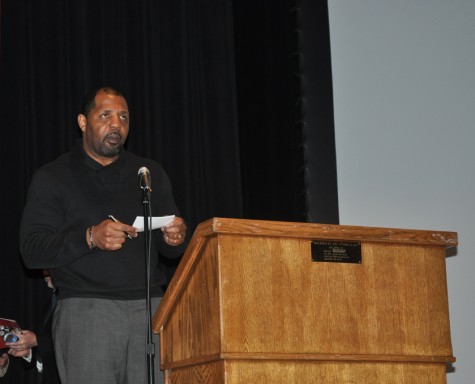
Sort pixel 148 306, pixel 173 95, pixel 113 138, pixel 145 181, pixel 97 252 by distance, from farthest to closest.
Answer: pixel 173 95, pixel 113 138, pixel 97 252, pixel 145 181, pixel 148 306

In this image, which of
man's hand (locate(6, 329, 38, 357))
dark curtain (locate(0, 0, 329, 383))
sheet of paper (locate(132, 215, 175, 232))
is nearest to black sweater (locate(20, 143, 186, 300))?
sheet of paper (locate(132, 215, 175, 232))

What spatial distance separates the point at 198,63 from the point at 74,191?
6.11 feet

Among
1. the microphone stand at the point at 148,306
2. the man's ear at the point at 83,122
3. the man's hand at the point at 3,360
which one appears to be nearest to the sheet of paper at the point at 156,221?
the microphone stand at the point at 148,306

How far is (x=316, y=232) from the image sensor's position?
8.50 ft

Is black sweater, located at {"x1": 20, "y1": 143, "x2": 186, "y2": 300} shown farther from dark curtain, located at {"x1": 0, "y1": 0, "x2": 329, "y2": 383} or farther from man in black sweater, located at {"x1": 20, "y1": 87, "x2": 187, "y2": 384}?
dark curtain, located at {"x1": 0, "y1": 0, "x2": 329, "y2": 383}

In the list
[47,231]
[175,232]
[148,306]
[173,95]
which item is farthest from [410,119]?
[148,306]

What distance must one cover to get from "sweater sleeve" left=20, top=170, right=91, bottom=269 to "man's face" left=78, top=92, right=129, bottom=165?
0.86ft

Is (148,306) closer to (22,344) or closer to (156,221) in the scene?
(156,221)

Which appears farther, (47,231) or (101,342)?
(47,231)

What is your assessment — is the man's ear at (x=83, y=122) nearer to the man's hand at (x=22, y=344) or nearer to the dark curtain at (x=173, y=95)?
the dark curtain at (x=173, y=95)

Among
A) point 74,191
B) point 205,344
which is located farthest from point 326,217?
point 205,344

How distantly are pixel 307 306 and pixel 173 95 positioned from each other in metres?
2.58

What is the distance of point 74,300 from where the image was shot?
10.4 ft

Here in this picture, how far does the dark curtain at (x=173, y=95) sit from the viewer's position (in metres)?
4.39
